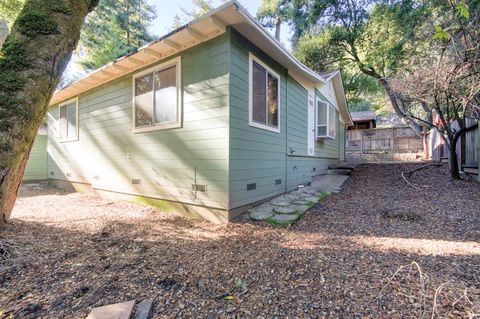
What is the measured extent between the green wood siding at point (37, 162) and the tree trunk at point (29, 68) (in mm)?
9053

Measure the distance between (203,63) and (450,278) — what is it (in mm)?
4180

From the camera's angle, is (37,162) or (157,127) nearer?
(157,127)

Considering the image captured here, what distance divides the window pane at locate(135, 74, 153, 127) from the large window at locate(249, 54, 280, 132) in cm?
218

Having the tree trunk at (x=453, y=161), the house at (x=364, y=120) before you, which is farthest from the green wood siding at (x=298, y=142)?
the house at (x=364, y=120)

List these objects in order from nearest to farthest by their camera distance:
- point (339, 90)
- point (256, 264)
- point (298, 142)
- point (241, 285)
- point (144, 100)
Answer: point (241, 285)
point (256, 264)
point (144, 100)
point (298, 142)
point (339, 90)

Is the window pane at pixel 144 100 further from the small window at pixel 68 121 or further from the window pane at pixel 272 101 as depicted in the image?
the small window at pixel 68 121

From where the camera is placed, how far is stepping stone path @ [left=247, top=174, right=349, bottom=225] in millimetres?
3939

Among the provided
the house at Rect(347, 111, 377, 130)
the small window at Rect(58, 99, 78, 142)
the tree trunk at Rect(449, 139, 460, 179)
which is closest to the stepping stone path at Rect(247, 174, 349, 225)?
the tree trunk at Rect(449, 139, 460, 179)

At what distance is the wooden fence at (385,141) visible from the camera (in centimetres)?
1391

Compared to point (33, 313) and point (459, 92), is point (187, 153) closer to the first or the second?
point (33, 313)

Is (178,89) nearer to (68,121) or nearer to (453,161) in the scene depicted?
(68,121)

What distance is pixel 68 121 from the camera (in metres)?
7.55

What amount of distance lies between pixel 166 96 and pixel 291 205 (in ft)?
10.8

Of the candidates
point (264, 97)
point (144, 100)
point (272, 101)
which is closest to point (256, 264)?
point (264, 97)
